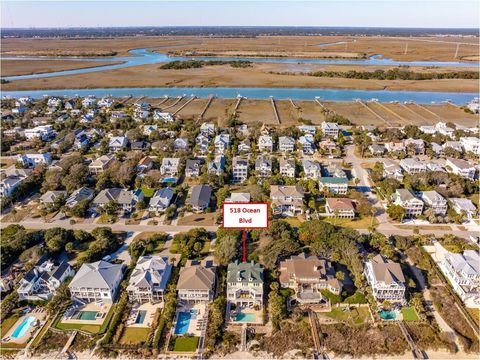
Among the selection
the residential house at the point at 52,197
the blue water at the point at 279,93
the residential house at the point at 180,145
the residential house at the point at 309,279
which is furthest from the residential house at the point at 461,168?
the residential house at the point at 52,197

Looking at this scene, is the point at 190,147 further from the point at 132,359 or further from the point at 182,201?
the point at 132,359

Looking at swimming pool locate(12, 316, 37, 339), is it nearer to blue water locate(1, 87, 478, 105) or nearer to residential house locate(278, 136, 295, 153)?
residential house locate(278, 136, 295, 153)

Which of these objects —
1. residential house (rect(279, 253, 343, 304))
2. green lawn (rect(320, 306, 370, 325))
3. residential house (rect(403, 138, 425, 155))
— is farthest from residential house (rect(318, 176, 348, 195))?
residential house (rect(403, 138, 425, 155))

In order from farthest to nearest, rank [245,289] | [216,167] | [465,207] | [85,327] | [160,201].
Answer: [216,167] < [160,201] < [465,207] < [245,289] < [85,327]

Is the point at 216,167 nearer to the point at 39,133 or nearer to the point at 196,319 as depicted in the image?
the point at 196,319

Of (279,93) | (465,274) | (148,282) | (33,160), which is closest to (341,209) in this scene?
(465,274)

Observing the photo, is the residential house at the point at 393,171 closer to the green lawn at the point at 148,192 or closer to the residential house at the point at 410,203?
the residential house at the point at 410,203

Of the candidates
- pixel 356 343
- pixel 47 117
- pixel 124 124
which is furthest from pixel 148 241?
pixel 47 117
